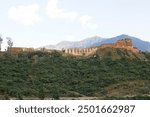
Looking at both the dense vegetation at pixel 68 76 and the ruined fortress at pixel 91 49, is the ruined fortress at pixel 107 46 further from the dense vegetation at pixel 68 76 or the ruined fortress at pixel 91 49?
the dense vegetation at pixel 68 76

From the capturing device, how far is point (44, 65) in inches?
2032

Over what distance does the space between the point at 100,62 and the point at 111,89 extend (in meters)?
13.1

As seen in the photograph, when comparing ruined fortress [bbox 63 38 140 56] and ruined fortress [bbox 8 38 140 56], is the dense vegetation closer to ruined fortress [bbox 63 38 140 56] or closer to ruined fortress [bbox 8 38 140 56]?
ruined fortress [bbox 8 38 140 56]

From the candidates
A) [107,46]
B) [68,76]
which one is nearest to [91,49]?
[107,46]

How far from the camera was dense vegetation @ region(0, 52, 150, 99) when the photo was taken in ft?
125

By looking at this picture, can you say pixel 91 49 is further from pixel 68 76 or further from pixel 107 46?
pixel 68 76

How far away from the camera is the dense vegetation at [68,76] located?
125ft

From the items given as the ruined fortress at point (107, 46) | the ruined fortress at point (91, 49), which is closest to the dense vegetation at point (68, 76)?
the ruined fortress at point (91, 49)

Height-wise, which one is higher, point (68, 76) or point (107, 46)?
point (107, 46)

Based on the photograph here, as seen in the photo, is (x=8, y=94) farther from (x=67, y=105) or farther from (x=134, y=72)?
(x=67, y=105)

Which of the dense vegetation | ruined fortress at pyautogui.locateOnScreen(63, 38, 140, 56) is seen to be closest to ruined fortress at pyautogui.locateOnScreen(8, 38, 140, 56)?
ruined fortress at pyautogui.locateOnScreen(63, 38, 140, 56)

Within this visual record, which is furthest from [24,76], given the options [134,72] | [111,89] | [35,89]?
[134,72]

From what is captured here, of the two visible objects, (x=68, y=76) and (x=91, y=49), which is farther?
(x=91, y=49)

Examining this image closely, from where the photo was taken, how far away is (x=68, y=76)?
47.6 metres
